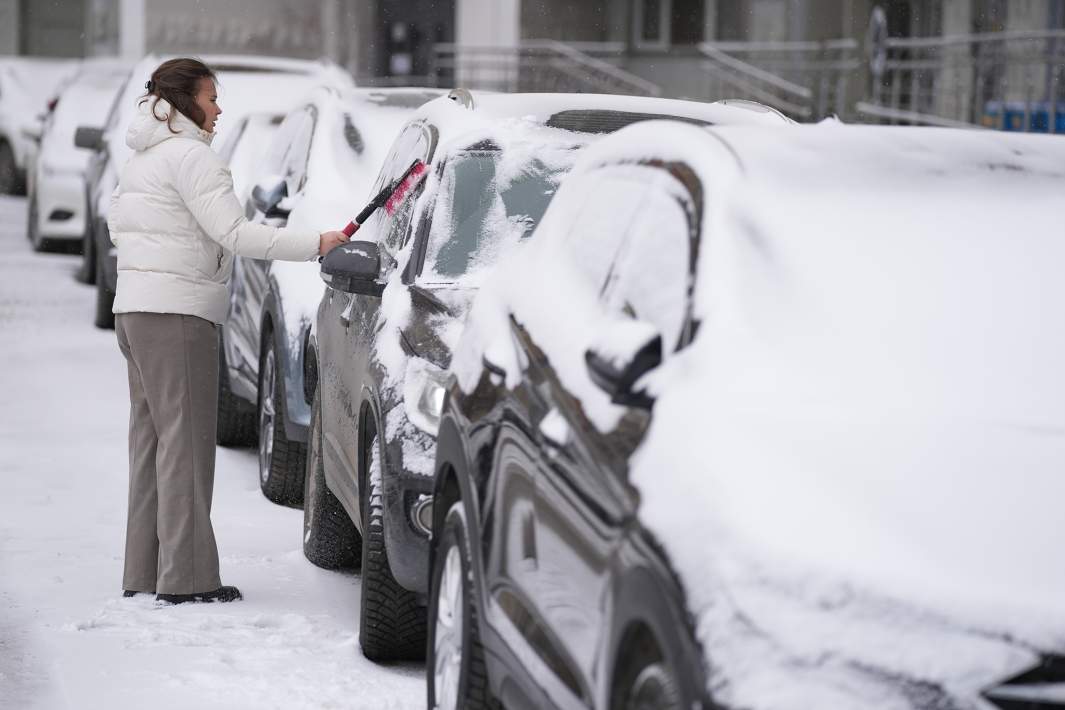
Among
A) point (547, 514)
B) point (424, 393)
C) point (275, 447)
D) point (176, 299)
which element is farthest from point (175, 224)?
point (547, 514)

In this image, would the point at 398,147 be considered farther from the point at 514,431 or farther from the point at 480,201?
the point at 514,431

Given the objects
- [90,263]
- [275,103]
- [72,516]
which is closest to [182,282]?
[72,516]

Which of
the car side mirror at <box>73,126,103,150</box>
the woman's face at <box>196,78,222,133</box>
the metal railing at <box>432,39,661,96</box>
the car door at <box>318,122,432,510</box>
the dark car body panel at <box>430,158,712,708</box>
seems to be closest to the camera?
the dark car body panel at <box>430,158,712,708</box>

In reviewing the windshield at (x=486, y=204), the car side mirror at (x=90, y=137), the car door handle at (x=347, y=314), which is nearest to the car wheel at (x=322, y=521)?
the car door handle at (x=347, y=314)

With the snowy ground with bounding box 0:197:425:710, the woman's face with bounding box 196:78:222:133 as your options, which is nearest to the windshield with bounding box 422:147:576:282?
the woman's face with bounding box 196:78:222:133

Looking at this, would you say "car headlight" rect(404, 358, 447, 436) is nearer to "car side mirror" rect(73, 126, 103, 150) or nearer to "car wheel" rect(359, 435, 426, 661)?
"car wheel" rect(359, 435, 426, 661)

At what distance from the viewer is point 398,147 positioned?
728 centimetres

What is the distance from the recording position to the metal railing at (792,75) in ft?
76.3

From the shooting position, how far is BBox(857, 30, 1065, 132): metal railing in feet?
50.2

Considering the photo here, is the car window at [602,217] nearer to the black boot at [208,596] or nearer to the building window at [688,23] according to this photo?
the black boot at [208,596]

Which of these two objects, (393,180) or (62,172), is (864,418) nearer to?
(393,180)

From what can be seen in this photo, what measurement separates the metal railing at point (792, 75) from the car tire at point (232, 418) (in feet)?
42.0

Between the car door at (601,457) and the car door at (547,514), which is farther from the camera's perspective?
the car door at (547,514)

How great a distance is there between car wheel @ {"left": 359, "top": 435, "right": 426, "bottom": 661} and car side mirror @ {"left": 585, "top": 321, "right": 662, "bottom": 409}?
220 cm
